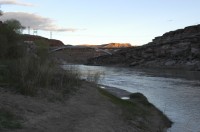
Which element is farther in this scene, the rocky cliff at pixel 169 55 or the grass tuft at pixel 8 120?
the rocky cliff at pixel 169 55

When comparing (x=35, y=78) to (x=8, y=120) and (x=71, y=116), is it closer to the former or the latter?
(x=71, y=116)

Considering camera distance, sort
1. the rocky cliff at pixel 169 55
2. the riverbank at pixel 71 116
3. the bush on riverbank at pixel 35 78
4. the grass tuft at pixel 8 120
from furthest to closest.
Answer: the rocky cliff at pixel 169 55, the bush on riverbank at pixel 35 78, the riverbank at pixel 71 116, the grass tuft at pixel 8 120

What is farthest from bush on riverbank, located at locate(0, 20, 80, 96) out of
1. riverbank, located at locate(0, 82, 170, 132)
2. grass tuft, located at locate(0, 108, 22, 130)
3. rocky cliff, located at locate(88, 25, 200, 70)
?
rocky cliff, located at locate(88, 25, 200, 70)

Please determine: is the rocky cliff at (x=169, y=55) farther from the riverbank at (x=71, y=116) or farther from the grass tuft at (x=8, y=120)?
the grass tuft at (x=8, y=120)

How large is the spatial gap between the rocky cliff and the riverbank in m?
113

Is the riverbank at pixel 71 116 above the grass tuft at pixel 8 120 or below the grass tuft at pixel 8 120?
below

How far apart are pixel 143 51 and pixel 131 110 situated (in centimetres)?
16469

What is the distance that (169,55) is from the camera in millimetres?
169375

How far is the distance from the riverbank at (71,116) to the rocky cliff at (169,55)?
112643mm

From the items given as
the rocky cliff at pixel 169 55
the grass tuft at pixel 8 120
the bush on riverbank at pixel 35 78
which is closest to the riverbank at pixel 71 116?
the grass tuft at pixel 8 120

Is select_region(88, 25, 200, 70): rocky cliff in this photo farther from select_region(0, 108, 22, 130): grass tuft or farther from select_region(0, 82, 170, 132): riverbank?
select_region(0, 108, 22, 130): grass tuft

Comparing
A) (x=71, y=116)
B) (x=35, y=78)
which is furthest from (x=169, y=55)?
(x=71, y=116)

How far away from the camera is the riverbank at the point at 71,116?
14797 millimetres

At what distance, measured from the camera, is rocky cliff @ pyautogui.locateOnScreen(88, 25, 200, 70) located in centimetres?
15125
